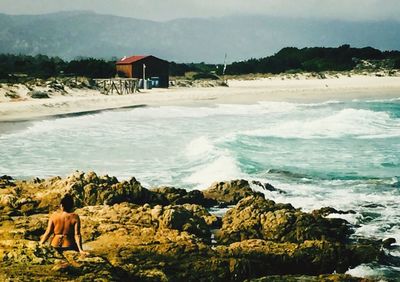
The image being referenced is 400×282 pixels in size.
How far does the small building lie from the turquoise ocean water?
2292 cm

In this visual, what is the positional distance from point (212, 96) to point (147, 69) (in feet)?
29.7

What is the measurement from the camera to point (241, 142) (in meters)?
23.4

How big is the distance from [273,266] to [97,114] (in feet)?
91.9

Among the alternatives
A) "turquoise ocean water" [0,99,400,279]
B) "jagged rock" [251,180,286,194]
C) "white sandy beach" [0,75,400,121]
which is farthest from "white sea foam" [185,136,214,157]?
"white sandy beach" [0,75,400,121]

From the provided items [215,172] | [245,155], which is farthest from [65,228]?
[245,155]

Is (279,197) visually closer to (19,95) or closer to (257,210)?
(257,210)

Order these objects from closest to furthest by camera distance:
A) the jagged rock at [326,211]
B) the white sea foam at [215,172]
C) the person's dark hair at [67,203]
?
1. the person's dark hair at [67,203]
2. the jagged rock at [326,211]
3. the white sea foam at [215,172]

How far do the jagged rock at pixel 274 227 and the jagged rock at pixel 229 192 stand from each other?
2.38 metres

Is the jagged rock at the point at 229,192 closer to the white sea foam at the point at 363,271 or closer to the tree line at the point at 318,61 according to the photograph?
the white sea foam at the point at 363,271

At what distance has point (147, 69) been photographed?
58.4 m

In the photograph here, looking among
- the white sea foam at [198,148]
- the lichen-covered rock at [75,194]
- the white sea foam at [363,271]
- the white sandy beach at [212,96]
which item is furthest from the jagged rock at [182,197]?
the white sandy beach at [212,96]

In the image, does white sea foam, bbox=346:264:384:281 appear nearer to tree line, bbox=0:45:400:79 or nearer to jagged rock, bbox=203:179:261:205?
jagged rock, bbox=203:179:261:205

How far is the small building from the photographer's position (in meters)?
57.4

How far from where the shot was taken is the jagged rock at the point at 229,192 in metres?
12.7
